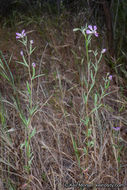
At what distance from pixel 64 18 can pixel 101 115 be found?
124 centimetres

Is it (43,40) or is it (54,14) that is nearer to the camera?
(43,40)

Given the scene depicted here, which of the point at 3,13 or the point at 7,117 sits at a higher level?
the point at 3,13

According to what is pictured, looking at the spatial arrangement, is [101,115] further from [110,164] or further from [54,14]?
[54,14]

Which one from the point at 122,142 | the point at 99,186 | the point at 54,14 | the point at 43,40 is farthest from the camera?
the point at 54,14

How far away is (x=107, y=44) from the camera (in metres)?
1.75

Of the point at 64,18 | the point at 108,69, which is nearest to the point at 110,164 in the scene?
the point at 108,69

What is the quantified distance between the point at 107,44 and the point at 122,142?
873 millimetres

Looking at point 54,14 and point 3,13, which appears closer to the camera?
point 54,14

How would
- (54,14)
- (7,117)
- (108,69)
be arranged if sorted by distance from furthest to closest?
(54,14) → (108,69) → (7,117)

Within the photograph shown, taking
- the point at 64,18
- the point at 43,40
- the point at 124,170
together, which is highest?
the point at 64,18

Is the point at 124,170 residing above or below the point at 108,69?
below

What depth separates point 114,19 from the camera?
71.1 inches

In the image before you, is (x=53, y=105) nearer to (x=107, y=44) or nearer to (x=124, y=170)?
(x=124, y=170)

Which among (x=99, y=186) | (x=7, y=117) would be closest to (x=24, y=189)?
(x=99, y=186)
